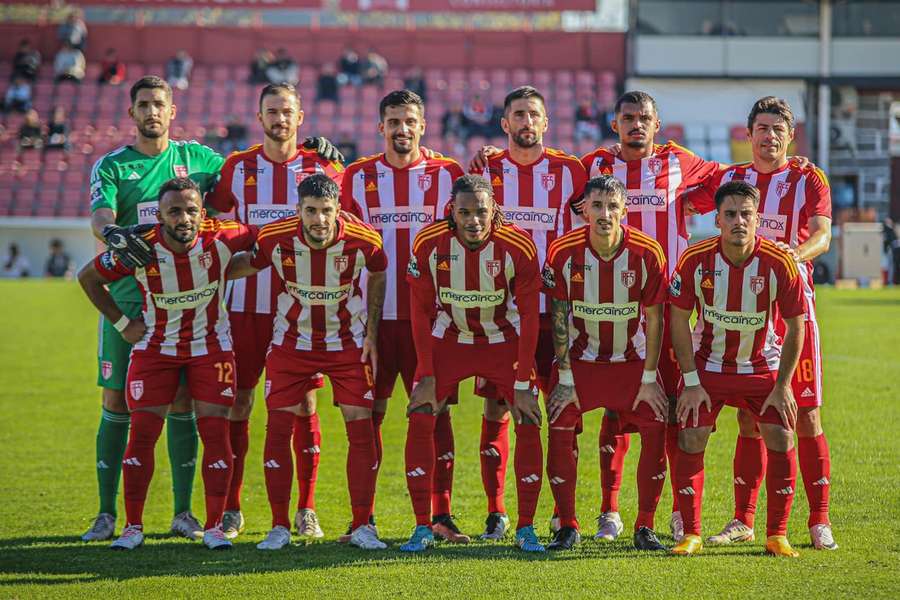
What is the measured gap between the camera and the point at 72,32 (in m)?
29.2

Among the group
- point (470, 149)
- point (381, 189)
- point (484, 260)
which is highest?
point (470, 149)

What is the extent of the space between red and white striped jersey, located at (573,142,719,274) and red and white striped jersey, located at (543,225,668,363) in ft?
1.51

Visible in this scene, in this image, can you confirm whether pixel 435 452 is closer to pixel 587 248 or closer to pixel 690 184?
pixel 587 248

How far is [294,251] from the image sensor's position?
5445 millimetres

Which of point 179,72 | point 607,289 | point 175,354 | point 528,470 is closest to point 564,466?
point 528,470

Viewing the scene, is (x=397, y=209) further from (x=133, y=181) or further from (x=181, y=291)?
(x=133, y=181)

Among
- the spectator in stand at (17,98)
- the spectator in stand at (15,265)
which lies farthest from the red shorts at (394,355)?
the spectator in stand at (17,98)

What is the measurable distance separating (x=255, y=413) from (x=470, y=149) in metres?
18.0

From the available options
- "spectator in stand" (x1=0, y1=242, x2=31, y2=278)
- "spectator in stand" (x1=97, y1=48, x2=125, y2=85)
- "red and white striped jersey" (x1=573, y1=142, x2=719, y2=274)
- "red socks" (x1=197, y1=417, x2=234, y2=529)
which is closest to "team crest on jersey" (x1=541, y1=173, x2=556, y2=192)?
"red and white striped jersey" (x1=573, y1=142, x2=719, y2=274)

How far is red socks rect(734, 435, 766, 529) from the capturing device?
5.45 metres

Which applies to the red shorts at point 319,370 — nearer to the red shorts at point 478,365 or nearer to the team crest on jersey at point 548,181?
the red shorts at point 478,365

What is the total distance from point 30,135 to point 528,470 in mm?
24890

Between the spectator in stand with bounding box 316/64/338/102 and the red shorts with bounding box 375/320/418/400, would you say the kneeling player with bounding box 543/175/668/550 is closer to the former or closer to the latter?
the red shorts with bounding box 375/320/418/400

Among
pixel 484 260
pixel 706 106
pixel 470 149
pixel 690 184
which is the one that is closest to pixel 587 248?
pixel 484 260
